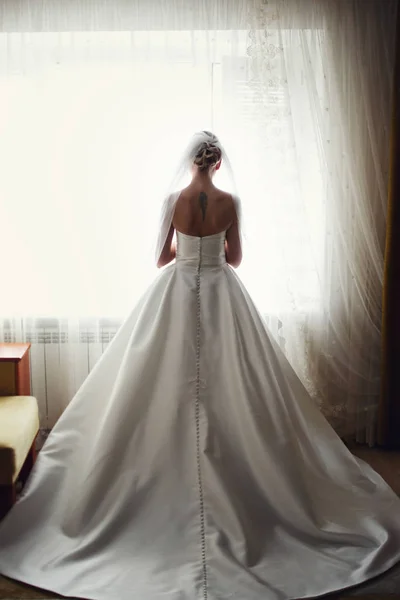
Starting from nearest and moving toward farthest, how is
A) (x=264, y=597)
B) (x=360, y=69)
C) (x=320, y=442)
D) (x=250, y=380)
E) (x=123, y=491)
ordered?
1. (x=264, y=597)
2. (x=123, y=491)
3. (x=250, y=380)
4. (x=320, y=442)
5. (x=360, y=69)

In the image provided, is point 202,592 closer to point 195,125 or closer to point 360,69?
point 195,125

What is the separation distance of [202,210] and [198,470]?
3.60 ft

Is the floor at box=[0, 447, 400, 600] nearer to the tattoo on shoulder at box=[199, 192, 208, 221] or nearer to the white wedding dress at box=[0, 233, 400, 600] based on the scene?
the white wedding dress at box=[0, 233, 400, 600]

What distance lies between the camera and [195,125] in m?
3.41

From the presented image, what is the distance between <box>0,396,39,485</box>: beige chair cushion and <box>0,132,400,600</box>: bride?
11 centimetres

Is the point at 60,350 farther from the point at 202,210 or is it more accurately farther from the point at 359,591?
the point at 359,591

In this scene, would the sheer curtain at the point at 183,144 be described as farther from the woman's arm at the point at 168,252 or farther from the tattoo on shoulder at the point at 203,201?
the tattoo on shoulder at the point at 203,201

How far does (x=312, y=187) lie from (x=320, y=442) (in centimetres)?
136

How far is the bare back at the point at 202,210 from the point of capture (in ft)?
9.22

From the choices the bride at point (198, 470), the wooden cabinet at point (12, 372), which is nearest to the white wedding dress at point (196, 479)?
the bride at point (198, 470)

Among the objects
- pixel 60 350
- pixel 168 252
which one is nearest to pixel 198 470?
pixel 168 252

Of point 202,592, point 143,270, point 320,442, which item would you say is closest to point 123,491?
point 202,592

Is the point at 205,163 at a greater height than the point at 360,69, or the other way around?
the point at 360,69

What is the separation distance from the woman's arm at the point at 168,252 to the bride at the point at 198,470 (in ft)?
0.03
